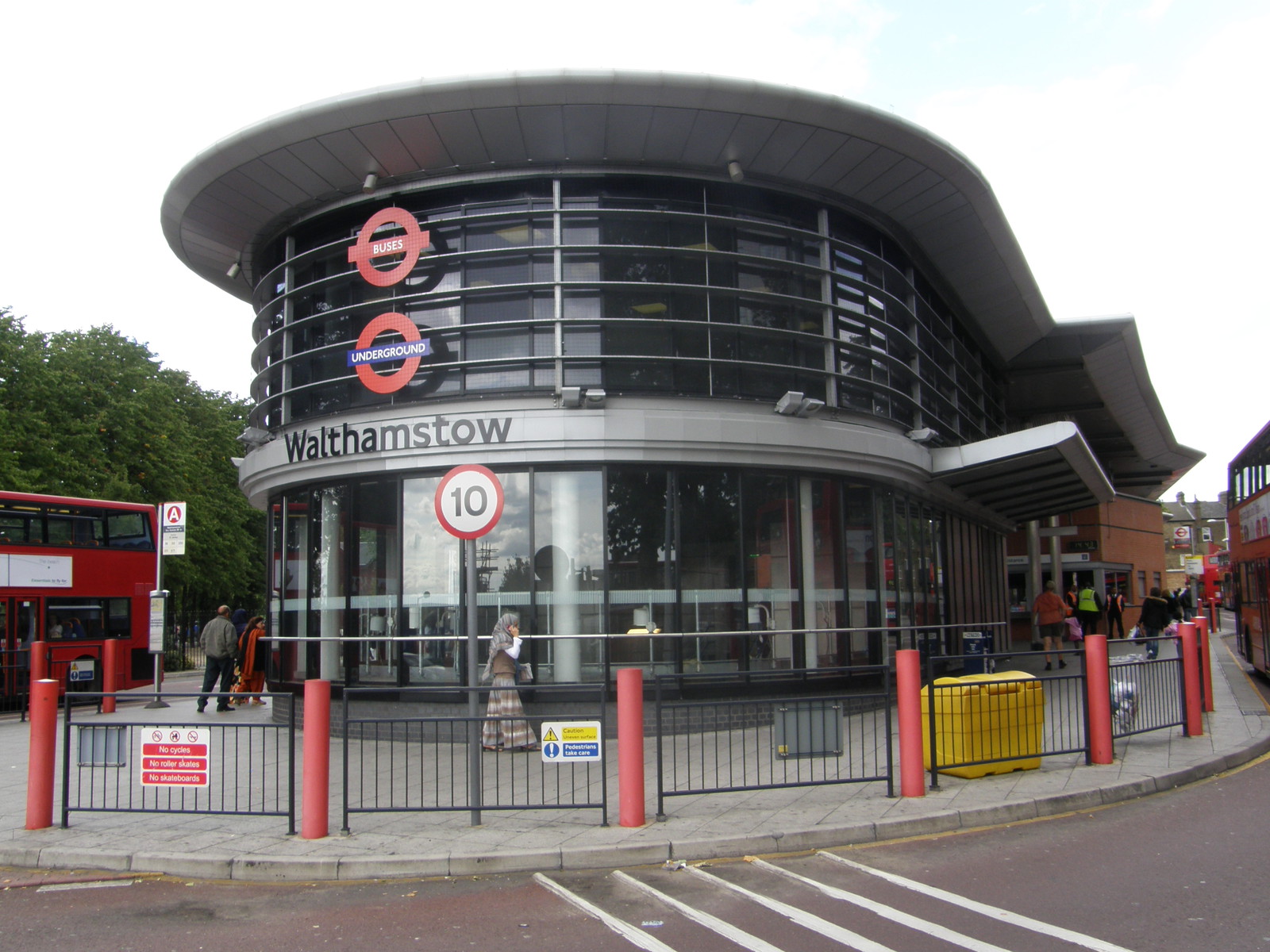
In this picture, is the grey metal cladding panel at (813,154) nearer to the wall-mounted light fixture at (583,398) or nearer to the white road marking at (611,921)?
the wall-mounted light fixture at (583,398)

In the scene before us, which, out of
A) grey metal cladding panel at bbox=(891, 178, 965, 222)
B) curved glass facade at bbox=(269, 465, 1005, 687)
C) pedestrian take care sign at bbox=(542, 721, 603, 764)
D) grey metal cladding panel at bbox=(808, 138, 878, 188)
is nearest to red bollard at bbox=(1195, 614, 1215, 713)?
curved glass facade at bbox=(269, 465, 1005, 687)

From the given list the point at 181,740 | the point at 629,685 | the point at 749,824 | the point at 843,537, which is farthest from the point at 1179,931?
the point at 843,537

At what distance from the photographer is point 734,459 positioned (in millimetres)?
13375

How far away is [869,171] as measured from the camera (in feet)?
47.5

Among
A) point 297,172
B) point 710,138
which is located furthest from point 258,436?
point 710,138

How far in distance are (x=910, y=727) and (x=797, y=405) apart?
566 cm

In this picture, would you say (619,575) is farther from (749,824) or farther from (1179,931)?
(1179,931)

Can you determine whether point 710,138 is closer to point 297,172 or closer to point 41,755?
point 297,172

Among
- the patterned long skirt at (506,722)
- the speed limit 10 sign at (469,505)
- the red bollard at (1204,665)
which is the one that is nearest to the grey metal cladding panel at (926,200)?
the red bollard at (1204,665)

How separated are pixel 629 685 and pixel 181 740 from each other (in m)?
3.70

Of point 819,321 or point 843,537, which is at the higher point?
point 819,321

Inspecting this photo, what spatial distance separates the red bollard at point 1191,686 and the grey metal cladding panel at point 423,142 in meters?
11.1

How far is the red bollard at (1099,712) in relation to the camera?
10000 millimetres

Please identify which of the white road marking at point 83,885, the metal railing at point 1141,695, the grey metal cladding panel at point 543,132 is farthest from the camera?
the grey metal cladding panel at point 543,132
